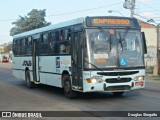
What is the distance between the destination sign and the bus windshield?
0.24 metres

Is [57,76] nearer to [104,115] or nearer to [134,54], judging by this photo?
[134,54]

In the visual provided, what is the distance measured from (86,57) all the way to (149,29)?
56.8 meters

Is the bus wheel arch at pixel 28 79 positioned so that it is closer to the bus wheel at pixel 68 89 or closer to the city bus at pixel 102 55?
the city bus at pixel 102 55

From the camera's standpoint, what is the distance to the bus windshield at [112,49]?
12312 millimetres

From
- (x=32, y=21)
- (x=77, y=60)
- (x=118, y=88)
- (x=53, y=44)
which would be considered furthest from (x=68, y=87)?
(x=32, y=21)

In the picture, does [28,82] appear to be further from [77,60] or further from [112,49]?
[112,49]

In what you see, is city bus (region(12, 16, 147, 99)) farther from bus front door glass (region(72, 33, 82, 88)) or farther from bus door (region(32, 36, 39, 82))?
bus door (region(32, 36, 39, 82))

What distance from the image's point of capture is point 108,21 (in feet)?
42.1

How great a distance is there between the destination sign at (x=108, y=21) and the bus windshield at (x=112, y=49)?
→ 0.78 feet

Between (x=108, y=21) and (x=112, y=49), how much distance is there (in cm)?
107

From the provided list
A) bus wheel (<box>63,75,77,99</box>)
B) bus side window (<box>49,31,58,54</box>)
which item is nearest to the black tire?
bus side window (<box>49,31,58,54</box>)

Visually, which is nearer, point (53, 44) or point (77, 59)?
point (77, 59)

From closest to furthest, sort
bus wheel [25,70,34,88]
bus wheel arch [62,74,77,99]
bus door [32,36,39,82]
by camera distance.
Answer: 1. bus wheel arch [62,74,77,99]
2. bus door [32,36,39,82]
3. bus wheel [25,70,34,88]

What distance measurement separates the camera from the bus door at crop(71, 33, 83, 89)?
12.6 m
